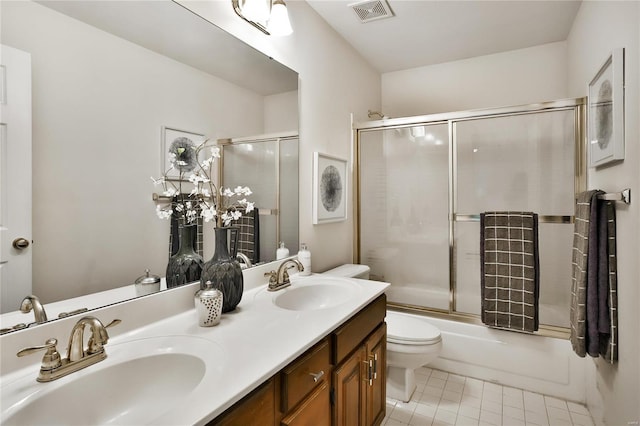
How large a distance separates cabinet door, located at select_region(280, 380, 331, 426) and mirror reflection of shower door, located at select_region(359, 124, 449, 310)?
66.0 inches

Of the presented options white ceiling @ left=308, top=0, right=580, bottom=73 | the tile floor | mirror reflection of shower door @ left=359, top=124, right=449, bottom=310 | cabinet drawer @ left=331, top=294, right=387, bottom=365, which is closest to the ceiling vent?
white ceiling @ left=308, top=0, right=580, bottom=73

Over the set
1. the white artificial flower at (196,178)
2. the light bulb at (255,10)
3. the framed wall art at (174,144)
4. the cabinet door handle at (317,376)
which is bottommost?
the cabinet door handle at (317,376)

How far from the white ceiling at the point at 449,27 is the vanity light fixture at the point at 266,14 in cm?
63

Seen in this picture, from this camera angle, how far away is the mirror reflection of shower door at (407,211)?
2592 millimetres

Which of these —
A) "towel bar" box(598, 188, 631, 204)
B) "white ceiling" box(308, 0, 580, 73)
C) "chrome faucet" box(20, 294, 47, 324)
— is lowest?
"chrome faucet" box(20, 294, 47, 324)

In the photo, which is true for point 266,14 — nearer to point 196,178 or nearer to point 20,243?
point 196,178

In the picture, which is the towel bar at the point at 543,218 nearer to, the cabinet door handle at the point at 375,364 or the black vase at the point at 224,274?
the cabinet door handle at the point at 375,364

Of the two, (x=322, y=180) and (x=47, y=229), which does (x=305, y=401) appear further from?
(x=322, y=180)

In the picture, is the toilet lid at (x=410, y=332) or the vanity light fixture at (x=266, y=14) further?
the toilet lid at (x=410, y=332)

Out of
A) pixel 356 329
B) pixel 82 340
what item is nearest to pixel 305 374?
pixel 356 329

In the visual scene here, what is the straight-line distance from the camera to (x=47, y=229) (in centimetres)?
93

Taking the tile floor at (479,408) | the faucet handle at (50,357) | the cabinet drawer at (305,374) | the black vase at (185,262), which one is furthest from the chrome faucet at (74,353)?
the tile floor at (479,408)

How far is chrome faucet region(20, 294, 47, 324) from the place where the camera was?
0.87m

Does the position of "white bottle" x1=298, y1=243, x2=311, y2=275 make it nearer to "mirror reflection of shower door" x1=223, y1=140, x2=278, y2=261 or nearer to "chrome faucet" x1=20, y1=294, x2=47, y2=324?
"mirror reflection of shower door" x1=223, y1=140, x2=278, y2=261
